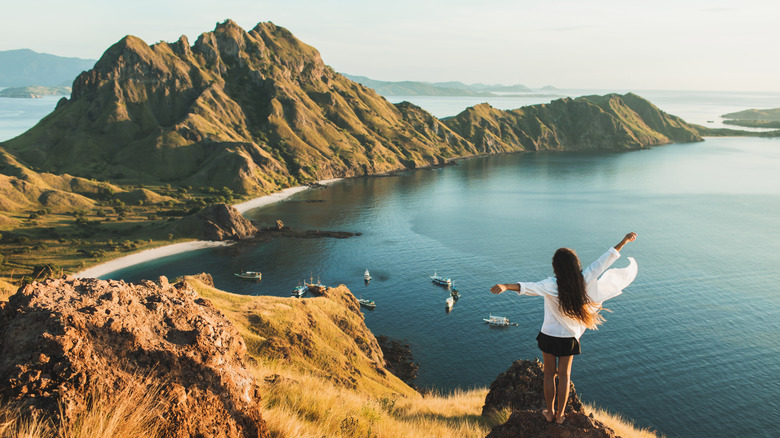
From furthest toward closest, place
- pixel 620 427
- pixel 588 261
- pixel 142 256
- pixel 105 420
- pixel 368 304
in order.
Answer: pixel 142 256
pixel 588 261
pixel 368 304
pixel 620 427
pixel 105 420

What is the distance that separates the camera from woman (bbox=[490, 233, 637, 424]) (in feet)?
29.3

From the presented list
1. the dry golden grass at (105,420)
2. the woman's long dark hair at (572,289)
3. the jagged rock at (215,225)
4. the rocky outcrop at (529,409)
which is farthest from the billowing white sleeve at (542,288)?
the jagged rock at (215,225)

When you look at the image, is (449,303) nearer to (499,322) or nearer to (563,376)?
(499,322)

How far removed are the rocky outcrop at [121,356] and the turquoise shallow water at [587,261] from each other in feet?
179

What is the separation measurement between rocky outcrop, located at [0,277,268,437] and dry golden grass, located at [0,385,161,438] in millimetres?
120

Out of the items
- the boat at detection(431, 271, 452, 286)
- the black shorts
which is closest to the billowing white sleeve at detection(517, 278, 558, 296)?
the black shorts

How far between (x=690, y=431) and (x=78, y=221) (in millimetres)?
143985

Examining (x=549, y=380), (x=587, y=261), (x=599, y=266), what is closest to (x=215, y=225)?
(x=587, y=261)

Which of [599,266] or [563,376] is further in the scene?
[563,376]

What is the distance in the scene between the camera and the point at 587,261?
102 metres

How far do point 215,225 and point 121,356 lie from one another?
124917 millimetres

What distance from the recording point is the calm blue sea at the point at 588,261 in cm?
5766

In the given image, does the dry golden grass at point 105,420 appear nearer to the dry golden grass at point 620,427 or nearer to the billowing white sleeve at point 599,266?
the billowing white sleeve at point 599,266

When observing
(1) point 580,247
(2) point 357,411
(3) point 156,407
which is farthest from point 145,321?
(1) point 580,247
